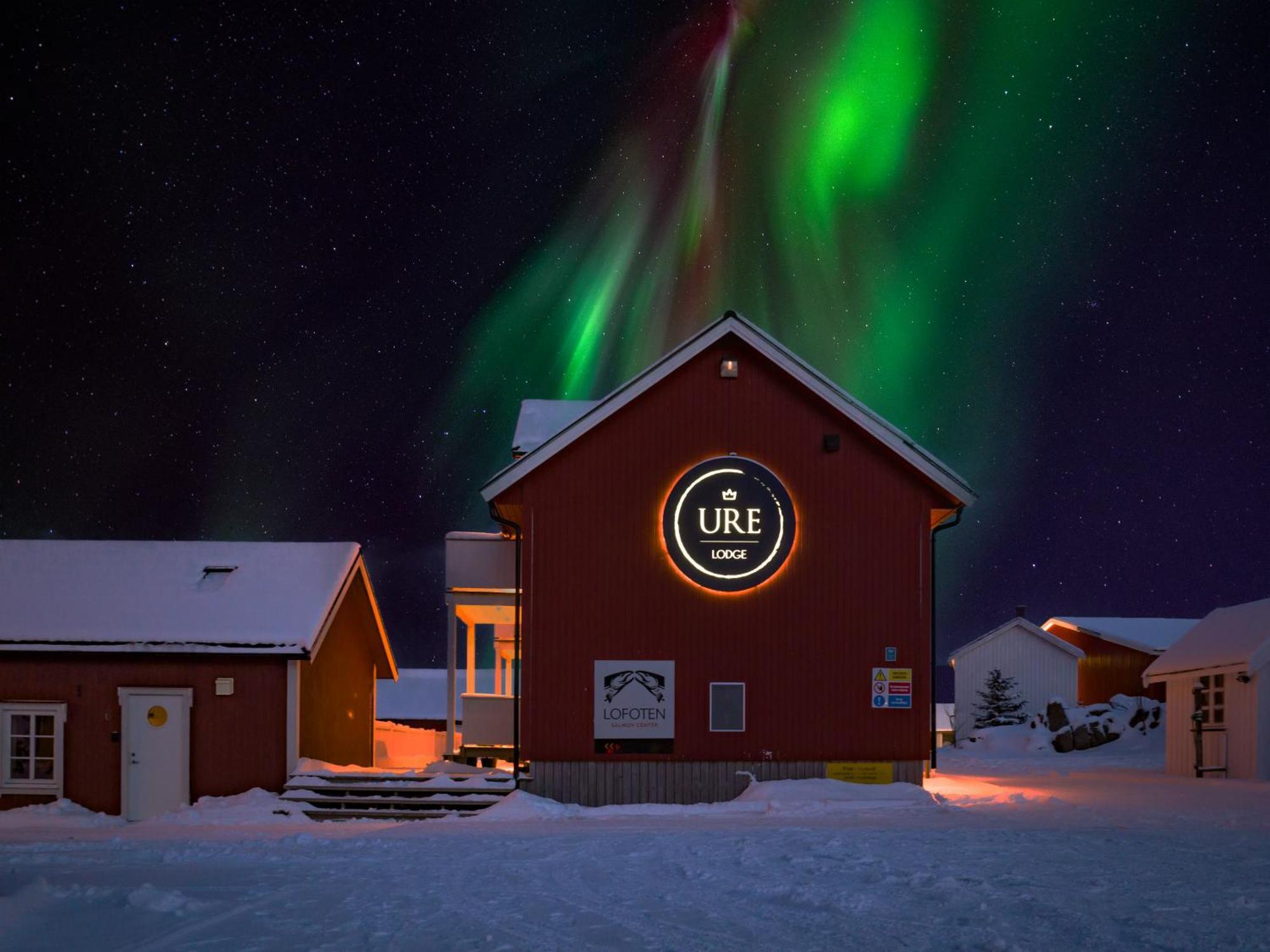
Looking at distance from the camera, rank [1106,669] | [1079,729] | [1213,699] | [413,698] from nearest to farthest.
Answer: [1213,699] → [1079,729] → [1106,669] → [413,698]

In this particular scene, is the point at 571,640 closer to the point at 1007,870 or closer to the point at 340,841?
the point at 340,841

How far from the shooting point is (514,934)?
9344 mm

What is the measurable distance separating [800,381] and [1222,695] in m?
14.5

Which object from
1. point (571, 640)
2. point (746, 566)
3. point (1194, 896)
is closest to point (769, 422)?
point (746, 566)

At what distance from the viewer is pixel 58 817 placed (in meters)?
21.0

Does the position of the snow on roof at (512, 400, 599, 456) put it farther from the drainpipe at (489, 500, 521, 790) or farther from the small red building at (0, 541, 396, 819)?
the small red building at (0, 541, 396, 819)

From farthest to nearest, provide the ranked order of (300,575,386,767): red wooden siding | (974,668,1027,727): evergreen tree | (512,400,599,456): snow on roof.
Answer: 1. (974,668,1027,727): evergreen tree
2. (512,400,599,456): snow on roof
3. (300,575,386,767): red wooden siding

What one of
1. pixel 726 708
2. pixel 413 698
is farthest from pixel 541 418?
pixel 413 698

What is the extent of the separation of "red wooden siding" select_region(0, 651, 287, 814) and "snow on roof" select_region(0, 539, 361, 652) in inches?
18.6

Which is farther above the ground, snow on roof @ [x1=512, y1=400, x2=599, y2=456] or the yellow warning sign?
snow on roof @ [x1=512, y1=400, x2=599, y2=456]

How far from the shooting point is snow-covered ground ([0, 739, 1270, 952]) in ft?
30.4

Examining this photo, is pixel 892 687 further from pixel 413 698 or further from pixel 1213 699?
A: pixel 413 698

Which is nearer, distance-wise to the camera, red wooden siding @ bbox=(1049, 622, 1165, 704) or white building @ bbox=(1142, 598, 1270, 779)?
white building @ bbox=(1142, 598, 1270, 779)

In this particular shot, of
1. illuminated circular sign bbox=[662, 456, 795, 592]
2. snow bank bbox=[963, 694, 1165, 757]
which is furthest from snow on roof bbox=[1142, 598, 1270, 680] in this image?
illuminated circular sign bbox=[662, 456, 795, 592]
